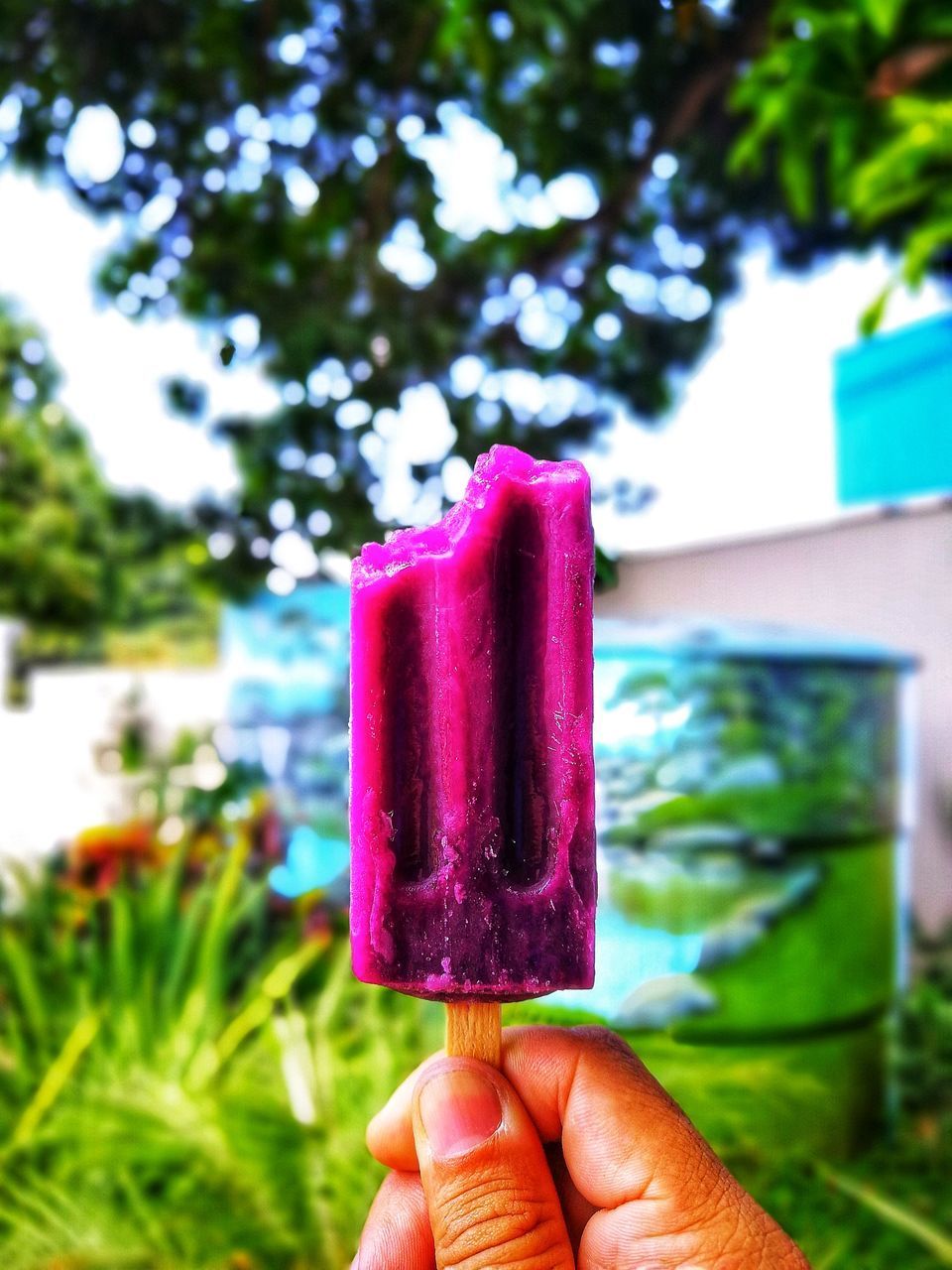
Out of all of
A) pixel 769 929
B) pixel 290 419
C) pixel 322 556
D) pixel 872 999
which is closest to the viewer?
pixel 322 556

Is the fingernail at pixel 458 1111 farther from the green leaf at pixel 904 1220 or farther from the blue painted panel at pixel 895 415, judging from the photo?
the blue painted panel at pixel 895 415

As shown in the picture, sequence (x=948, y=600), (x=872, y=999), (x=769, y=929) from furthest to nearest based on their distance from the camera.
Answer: (x=948, y=600) → (x=872, y=999) → (x=769, y=929)

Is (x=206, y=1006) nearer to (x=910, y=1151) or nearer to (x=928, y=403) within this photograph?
(x=910, y=1151)

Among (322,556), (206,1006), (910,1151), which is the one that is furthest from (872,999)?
(322,556)

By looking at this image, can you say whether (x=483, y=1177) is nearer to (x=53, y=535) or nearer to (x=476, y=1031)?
(x=476, y=1031)

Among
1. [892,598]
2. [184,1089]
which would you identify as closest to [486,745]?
[184,1089]

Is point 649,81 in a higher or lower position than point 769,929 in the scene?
higher

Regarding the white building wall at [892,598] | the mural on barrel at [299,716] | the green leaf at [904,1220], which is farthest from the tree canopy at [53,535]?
the green leaf at [904,1220]

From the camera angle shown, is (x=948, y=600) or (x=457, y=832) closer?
(x=457, y=832)

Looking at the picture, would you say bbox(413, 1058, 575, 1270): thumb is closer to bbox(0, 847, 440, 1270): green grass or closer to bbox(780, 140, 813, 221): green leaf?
bbox(0, 847, 440, 1270): green grass
